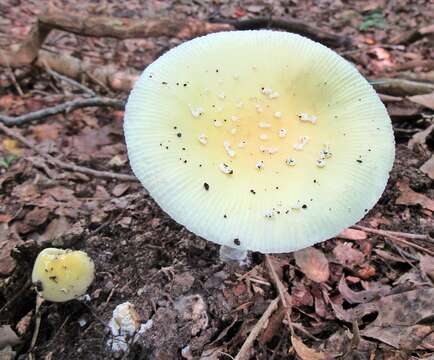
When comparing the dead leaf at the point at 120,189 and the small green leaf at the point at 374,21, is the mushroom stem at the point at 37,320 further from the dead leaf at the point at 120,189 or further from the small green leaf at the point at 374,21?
the small green leaf at the point at 374,21

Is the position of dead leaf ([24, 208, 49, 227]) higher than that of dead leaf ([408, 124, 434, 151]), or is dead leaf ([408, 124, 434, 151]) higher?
dead leaf ([408, 124, 434, 151])

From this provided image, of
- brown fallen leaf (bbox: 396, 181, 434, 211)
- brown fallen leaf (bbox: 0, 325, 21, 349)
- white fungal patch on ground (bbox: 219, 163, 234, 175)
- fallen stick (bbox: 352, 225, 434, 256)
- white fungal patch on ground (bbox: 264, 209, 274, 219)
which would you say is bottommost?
brown fallen leaf (bbox: 0, 325, 21, 349)

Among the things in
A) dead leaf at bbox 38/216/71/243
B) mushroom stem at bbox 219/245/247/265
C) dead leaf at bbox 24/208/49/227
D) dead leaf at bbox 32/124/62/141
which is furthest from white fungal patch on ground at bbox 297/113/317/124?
dead leaf at bbox 32/124/62/141

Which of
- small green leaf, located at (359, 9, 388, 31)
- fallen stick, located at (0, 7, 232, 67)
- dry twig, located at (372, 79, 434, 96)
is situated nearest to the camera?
dry twig, located at (372, 79, 434, 96)

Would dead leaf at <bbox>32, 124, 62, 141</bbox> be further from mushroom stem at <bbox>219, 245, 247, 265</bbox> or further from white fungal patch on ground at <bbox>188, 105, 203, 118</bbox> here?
white fungal patch on ground at <bbox>188, 105, 203, 118</bbox>

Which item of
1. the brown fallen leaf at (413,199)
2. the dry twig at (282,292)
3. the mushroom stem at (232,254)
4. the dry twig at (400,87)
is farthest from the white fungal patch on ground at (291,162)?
the dry twig at (400,87)

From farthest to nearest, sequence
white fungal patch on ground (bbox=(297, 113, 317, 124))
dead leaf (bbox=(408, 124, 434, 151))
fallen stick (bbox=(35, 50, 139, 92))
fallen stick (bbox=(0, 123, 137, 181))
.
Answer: fallen stick (bbox=(35, 50, 139, 92)), fallen stick (bbox=(0, 123, 137, 181)), dead leaf (bbox=(408, 124, 434, 151)), white fungal patch on ground (bbox=(297, 113, 317, 124))

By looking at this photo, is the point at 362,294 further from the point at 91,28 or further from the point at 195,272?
the point at 91,28
